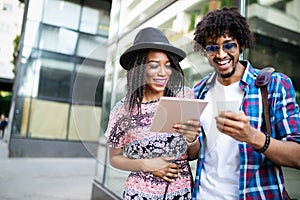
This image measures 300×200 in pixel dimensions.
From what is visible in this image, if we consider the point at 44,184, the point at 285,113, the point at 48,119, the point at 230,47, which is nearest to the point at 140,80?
the point at 230,47

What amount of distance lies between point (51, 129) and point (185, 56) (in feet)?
27.5

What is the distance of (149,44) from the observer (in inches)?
30.0

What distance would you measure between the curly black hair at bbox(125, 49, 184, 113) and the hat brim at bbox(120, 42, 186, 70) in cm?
1

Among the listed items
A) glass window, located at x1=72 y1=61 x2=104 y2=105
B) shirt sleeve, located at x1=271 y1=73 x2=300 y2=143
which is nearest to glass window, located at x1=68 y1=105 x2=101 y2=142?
glass window, located at x1=72 y1=61 x2=104 y2=105

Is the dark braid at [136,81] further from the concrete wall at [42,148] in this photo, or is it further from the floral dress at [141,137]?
the concrete wall at [42,148]

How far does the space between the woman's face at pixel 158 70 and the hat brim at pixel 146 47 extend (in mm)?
16

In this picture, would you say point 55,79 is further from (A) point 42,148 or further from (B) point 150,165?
(B) point 150,165

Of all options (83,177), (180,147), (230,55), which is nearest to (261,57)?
(230,55)

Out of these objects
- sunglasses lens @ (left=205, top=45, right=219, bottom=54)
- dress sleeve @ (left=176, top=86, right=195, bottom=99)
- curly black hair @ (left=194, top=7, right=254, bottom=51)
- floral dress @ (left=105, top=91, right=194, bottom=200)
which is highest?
curly black hair @ (left=194, top=7, right=254, bottom=51)

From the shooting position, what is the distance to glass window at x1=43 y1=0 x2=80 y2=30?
8.04 metres

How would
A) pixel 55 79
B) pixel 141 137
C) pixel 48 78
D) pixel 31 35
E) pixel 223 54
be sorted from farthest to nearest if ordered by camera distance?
pixel 55 79, pixel 48 78, pixel 31 35, pixel 223 54, pixel 141 137

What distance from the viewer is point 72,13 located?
27.4ft

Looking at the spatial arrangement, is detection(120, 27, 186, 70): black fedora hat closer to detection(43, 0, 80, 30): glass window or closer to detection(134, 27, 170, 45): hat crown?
detection(134, 27, 170, 45): hat crown

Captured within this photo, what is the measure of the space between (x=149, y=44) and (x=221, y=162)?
53 cm
